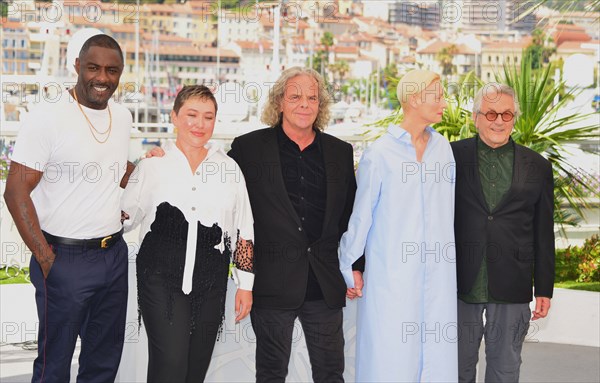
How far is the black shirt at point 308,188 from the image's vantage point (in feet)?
9.64

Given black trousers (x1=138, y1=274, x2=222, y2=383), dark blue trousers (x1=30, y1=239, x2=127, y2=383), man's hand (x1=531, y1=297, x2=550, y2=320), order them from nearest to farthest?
black trousers (x1=138, y1=274, x2=222, y2=383)
dark blue trousers (x1=30, y1=239, x2=127, y2=383)
man's hand (x1=531, y1=297, x2=550, y2=320)

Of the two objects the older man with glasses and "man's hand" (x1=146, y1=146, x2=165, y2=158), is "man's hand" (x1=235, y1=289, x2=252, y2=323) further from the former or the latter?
the older man with glasses

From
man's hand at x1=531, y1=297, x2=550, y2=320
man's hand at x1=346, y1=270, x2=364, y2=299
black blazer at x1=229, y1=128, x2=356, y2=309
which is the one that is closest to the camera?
black blazer at x1=229, y1=128, x2=356, y2=309

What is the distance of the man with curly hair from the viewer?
2922 mm

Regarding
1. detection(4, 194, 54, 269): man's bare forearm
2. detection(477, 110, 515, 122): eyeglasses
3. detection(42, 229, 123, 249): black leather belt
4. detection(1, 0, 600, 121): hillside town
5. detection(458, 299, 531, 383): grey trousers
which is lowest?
detection(458, 299, 531, 383): grey trousers

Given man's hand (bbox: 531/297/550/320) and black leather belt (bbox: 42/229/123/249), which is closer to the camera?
black leather belt (bbox: 42/229/123/249)

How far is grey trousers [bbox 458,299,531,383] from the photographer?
307cm

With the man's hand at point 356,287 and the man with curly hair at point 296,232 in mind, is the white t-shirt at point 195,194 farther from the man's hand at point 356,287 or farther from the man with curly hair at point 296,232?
the man's hand at point 356,287

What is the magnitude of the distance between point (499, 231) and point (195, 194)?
3.74 ft

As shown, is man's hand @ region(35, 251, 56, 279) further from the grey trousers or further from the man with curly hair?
the grey trousers

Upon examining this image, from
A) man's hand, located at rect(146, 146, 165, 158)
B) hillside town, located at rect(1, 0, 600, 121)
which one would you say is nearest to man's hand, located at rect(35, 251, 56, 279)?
man's hand, located at rect(146, 146, 165, 158)

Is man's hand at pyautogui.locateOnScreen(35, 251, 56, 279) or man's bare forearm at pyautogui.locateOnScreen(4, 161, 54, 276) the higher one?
man's bare forearm at pyautogui.locateOnScreen(4, 161, 54, 276)

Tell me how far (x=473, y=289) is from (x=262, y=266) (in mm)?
802

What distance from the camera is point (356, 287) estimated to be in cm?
303
